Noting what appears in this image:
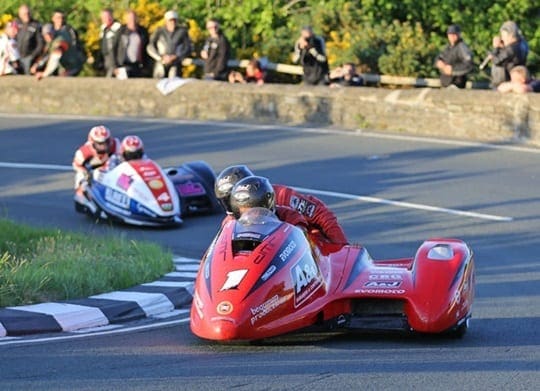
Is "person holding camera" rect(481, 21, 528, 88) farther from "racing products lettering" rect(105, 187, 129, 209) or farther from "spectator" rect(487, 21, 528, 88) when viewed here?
"racing products lettering" rect(105, 187, 129, 209)

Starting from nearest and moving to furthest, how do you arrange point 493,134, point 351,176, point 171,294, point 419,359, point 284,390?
1. point 284,390
2. point 419,359
3. point 171,294
4. point 351,176
5. point 493,134

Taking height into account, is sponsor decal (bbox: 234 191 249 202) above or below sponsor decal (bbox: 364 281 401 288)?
above

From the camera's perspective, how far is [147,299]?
419 inches

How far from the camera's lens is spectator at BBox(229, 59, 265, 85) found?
23891 millimetres

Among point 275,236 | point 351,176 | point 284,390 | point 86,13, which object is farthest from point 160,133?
point 284,390

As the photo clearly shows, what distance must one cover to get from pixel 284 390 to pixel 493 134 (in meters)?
Result: 13.0

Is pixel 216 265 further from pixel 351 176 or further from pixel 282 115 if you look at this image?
pixel 282 115

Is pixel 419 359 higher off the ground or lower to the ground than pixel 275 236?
lower

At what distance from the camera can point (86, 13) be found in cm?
2867

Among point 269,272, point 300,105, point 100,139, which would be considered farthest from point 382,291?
point 300,105

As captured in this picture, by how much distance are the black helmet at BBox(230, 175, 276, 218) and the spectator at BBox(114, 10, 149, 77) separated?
49.9 ft

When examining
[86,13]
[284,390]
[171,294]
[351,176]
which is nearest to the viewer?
[284,390]

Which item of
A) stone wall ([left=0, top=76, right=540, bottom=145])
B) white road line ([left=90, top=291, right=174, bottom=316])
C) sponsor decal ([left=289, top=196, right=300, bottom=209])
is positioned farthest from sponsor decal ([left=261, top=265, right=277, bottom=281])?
stone wall ([left=0, top=76, right=540, bottom=145])

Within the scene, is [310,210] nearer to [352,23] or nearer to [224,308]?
[224,308]
